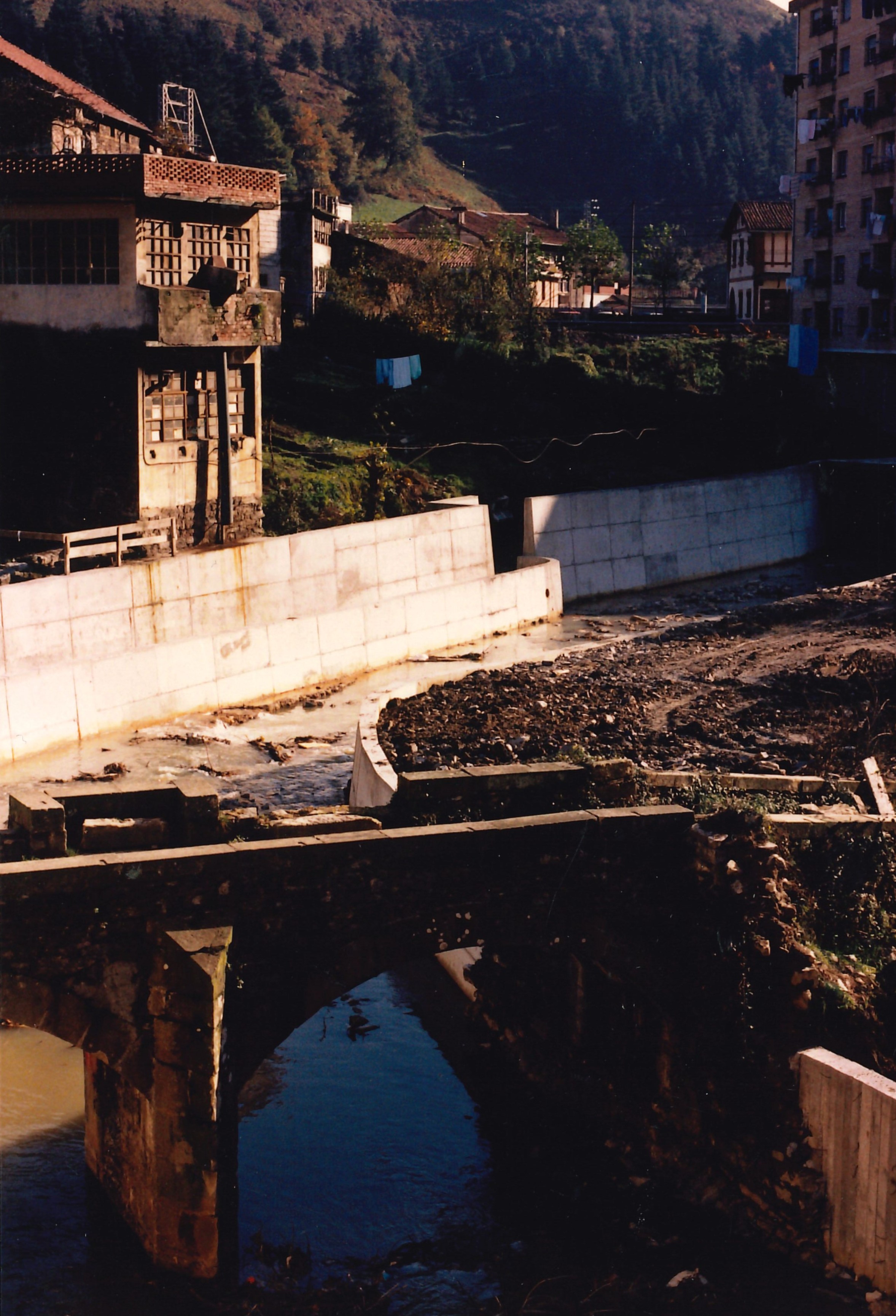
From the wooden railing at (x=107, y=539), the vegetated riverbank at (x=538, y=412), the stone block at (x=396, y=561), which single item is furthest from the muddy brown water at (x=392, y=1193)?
the vegetated riverbank at (x=538, y=412)

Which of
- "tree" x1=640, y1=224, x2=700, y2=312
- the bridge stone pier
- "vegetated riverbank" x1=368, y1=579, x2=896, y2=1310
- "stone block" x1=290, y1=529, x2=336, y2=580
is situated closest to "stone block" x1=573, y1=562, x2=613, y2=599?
"stone block" x1=290, y1=529, x2=336, y2=580

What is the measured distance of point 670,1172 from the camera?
15.2 meters

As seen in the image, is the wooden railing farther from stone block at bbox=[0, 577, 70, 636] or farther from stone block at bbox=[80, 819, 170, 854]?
stone block at bbox=[80, 819, 170, 854]

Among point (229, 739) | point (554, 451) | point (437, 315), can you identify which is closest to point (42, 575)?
point (229, 739)

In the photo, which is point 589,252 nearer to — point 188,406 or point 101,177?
point 188,406

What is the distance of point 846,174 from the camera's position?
65875mm

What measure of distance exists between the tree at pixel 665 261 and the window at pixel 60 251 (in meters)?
49.3

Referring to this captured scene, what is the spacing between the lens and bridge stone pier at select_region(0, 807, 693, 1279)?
12.4m

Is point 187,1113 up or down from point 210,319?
down

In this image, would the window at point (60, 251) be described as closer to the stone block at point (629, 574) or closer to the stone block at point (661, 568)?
the stone block at point (629, 574)

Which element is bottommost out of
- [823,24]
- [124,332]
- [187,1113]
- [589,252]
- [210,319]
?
[187,1113]

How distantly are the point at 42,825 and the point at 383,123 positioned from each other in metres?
136

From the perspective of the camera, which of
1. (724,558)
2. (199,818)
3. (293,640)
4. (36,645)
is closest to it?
(199,818)

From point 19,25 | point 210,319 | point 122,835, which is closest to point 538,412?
point 210,319
